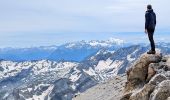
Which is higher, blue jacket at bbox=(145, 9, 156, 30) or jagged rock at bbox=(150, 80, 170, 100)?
blue jacket at bbox=(145, 9, 156, 30)

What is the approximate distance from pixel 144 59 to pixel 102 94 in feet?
64.3

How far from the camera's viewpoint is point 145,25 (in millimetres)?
38281

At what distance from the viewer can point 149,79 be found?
36812 millimetres

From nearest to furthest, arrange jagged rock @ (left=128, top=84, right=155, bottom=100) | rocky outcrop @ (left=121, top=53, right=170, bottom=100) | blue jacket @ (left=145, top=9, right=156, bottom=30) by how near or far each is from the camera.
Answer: rocky outcrop @ (left=121, top=53, right=170, bottom=100) < jagged rock @ (left=128, top=84, right=155, bottom=100) < blue jacket @ (left=145, top=9, right=156, bottom=30)

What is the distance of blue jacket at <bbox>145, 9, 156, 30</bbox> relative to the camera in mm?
37553

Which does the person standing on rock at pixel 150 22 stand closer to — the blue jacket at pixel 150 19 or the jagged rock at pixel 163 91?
the blue jacket at pixel 150 19

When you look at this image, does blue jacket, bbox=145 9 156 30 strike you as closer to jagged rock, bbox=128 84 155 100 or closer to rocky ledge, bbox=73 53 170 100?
rocky ledge, bbox=73 53 170 100

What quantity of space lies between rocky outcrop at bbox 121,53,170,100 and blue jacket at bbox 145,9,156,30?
7.73ft

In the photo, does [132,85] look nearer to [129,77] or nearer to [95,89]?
[129,77]

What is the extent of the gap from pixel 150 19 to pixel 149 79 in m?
4.69

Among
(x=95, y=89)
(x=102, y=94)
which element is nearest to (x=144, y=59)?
(x=102, y=94)

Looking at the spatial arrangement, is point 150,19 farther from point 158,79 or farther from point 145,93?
point 145,93

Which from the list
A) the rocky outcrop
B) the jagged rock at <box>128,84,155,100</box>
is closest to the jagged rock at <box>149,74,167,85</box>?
the rocky outcrop

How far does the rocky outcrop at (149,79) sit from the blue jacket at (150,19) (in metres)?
2.36
